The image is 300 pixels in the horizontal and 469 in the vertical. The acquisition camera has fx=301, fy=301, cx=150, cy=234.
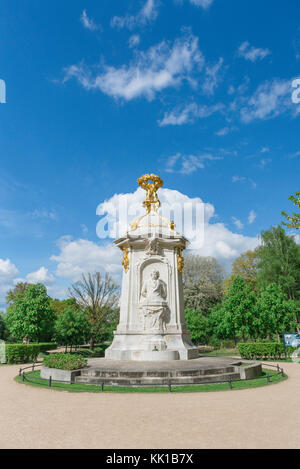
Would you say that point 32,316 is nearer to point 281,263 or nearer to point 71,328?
point 71,328

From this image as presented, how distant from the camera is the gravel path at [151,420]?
5.46m

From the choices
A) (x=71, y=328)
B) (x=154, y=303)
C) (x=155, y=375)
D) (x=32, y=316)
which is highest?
(x=154, y=303)

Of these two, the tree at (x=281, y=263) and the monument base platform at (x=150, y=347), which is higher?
the tree at (x=281, y=263)

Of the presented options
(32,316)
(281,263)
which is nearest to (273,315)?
(281,263)

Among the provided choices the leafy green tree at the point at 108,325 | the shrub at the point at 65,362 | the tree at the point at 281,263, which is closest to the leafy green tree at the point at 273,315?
the tree at the point at 281,263

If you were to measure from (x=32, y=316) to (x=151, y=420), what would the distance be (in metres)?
22.5

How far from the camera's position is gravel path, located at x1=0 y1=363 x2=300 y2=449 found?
5465 millimetres

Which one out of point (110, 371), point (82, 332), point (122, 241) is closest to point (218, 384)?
point (110, 371)

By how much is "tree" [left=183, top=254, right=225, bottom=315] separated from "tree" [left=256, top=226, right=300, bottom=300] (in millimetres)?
6865

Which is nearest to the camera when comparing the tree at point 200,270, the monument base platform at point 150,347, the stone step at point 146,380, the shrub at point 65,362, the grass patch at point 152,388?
the grass patch at point 152,388

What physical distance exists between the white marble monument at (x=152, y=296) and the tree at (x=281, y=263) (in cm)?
2231

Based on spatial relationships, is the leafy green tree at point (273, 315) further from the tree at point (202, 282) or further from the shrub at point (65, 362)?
the shrub at point (65, 362)

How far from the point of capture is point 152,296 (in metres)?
16.2

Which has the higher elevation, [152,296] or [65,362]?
[152,296]
